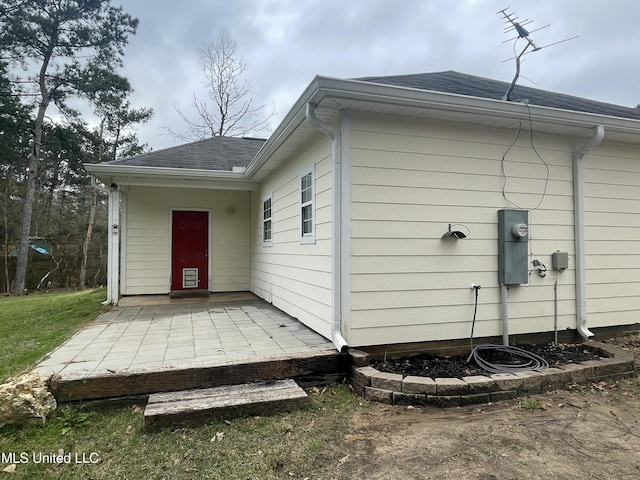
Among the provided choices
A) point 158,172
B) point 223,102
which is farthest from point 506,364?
point 223,102

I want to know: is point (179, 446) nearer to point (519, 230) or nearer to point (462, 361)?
point (462, 361)

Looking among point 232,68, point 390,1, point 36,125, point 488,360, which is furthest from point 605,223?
point 36,125

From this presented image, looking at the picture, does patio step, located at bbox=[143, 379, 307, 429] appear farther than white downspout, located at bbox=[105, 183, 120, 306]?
No

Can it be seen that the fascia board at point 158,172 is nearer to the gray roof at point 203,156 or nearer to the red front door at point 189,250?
the gray roof at point 203,156

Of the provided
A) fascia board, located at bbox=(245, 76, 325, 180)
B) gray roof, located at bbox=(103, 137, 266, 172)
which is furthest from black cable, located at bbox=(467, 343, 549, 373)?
gray roof, located at bbox=(103, 137, 266, 172)

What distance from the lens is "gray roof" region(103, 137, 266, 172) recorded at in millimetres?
6789

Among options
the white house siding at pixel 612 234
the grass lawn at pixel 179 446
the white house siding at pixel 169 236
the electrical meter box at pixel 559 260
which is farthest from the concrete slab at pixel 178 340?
the white house siding at pixel 612 234

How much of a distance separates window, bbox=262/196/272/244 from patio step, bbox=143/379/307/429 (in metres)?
3.79

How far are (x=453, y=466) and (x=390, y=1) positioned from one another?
32.3ft

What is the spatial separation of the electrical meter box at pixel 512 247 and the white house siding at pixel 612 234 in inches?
41.2

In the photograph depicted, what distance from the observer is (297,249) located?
15.9 ft

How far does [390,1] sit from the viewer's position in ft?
29.0

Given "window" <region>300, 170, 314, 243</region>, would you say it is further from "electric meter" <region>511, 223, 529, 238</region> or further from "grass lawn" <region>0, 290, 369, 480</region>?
"electric meter" <region>511, 223, 529, 238</region>

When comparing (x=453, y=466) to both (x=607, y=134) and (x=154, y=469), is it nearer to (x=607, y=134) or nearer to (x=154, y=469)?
(x=154, y=469)
